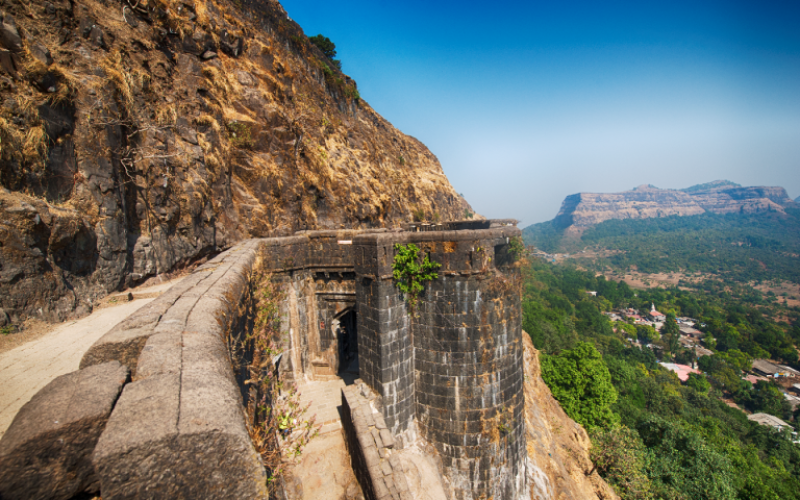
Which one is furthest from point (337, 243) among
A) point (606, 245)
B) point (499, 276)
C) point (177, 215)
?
point (606, 245)

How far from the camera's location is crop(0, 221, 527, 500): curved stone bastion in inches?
63.4

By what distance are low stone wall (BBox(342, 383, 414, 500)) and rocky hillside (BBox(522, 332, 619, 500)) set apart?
19.3 ft

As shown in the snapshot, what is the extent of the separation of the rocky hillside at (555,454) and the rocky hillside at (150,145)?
12282 mm

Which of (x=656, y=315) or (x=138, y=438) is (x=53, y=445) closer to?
(x=138, y=438)

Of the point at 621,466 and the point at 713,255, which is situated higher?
the point at 621,466

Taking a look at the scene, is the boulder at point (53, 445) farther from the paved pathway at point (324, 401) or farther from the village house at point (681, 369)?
the village house at point (681, 369)

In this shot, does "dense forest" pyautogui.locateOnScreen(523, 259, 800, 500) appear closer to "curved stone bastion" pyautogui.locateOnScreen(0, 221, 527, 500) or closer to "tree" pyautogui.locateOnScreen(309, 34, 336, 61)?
"curved stone bastion" pyautogui.locateOnScreen(0, 221, 527, 500)

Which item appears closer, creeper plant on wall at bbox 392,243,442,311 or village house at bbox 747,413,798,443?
creeper plant on wall at bbox 392,243,442,311

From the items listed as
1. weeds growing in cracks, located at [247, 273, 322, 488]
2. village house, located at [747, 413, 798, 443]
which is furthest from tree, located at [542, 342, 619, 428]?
village house, located at [747, 413, 798, 443]

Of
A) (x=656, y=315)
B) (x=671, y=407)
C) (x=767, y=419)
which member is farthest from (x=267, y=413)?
(x=656, y=315)

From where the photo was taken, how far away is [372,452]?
6.57 meters

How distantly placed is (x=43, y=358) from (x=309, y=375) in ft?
25.8

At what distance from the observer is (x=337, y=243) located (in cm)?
1048

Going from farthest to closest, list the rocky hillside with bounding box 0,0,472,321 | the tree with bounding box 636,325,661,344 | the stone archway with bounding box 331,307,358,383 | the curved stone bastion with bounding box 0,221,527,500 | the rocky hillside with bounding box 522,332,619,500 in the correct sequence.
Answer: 1. the tree with bounding box 636,325,661,344
2. the stone archway with bounding box 331,307,358,383
3. the rocky hillside with bounding box 522,332,619,500
4. the rocky hillside with bounding box 0,0,472,321
5. the curved stone bastion with bounding box 0,221,527,500
